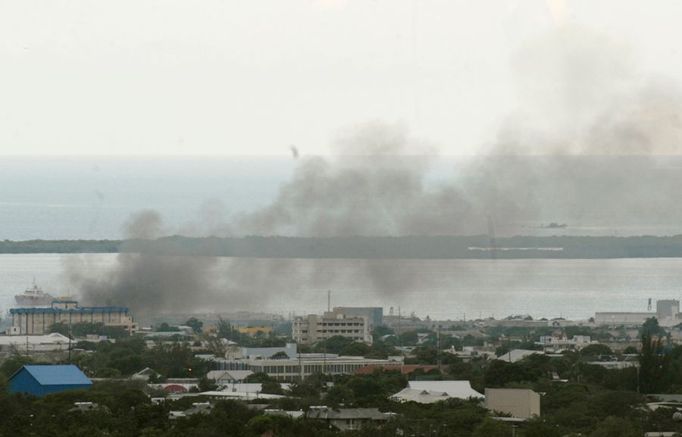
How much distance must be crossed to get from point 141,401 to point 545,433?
5.94m

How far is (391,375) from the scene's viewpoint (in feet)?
121

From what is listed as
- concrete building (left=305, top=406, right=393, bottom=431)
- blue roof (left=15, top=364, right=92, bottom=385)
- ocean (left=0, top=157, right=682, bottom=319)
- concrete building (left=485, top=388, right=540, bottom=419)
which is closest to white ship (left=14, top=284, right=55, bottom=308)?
ocean (left=0, top=157, right=682, bottom=319)

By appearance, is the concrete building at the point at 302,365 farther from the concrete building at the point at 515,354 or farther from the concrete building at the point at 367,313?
the concrete building at the point at 367,313

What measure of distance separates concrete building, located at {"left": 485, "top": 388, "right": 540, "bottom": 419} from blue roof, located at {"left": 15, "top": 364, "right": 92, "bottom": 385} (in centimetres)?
615

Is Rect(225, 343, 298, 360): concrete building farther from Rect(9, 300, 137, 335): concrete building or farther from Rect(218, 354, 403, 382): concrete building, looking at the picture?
Rect(9, 300, 137, 335): concrete building

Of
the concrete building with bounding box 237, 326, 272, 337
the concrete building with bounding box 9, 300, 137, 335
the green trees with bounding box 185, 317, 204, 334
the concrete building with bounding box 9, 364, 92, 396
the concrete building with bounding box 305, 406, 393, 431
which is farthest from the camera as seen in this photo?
the concrete building with bounding box 9, 300, 137, 335

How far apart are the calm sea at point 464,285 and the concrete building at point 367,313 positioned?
6.85 metres

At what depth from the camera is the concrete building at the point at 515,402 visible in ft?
94.1

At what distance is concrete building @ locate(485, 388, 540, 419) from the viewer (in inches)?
1129

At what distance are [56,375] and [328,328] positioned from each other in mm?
29132

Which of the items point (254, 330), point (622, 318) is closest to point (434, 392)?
point (254, 330)

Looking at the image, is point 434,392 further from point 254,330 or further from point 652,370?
point 254,330

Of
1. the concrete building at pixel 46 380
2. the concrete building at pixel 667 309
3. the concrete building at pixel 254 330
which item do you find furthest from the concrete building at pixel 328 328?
the concrete building at pixel 46 380

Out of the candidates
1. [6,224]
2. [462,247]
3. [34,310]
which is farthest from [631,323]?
[6,224]
